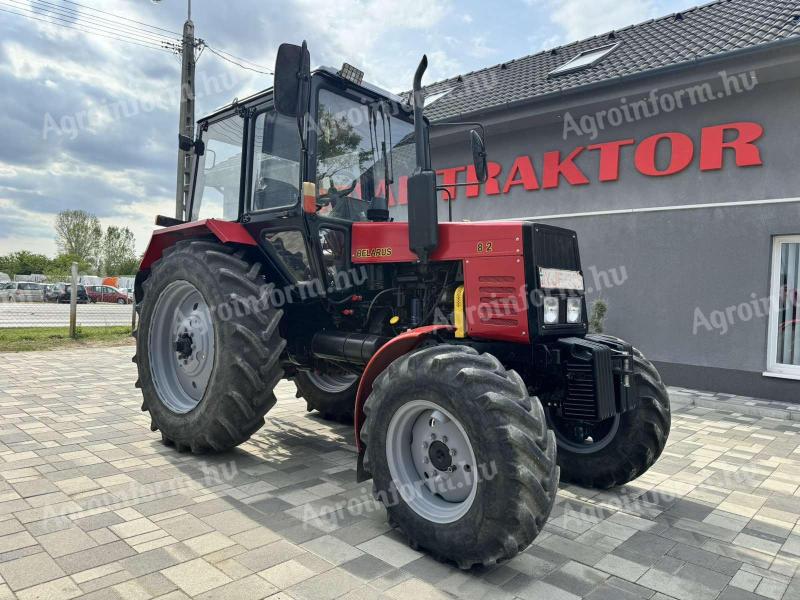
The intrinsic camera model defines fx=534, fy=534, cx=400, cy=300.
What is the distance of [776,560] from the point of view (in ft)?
9.05

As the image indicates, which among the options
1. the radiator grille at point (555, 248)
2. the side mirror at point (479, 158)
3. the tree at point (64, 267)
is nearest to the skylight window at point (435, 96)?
the side mirror at point (479, 158)

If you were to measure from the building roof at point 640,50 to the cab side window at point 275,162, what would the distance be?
18.7 ft

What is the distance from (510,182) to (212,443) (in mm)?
7341

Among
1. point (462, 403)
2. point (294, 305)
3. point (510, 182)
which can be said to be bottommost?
point (462, 403)

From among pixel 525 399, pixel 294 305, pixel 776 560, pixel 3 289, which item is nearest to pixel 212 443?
pixel 294 305

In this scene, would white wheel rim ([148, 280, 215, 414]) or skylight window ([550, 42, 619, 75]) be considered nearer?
white wheel rim ([148, 280, 215, 414])

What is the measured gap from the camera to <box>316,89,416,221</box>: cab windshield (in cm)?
391

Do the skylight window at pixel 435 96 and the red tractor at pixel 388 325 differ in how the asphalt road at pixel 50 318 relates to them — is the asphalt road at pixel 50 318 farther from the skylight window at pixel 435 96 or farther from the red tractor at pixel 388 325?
the red tractor at pixel 388 325

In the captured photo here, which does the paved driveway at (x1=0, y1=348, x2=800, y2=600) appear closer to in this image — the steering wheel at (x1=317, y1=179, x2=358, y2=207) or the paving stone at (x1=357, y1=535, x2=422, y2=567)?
the paving stone at (x1=357, y1=535, x2=422, y2=567)

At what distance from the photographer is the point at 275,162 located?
4.07 metres

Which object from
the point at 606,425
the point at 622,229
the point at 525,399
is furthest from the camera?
the point at 622,229

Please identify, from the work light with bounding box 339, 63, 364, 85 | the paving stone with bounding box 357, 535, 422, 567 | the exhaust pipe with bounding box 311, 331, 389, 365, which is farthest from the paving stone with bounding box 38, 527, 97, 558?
the work light with bounding box 339, 63, 364, 85

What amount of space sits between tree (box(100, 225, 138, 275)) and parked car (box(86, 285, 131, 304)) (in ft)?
55.0

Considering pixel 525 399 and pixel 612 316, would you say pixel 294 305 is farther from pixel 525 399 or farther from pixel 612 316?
pixel 612 316
